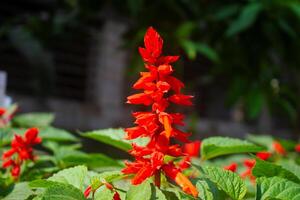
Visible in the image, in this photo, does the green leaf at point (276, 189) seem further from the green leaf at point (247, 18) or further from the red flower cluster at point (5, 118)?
the green leaf at point (247, 18)

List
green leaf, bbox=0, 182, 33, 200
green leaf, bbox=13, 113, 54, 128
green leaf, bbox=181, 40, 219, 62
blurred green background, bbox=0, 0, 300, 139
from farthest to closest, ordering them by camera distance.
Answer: blurred green background, bbox=0, 0, 300, 139
green leaf, bbox=181, 40, 219, 62
green leaf, bbox=13, 113, 54, 128
green leaf, bbox=0, 182, 33, 200

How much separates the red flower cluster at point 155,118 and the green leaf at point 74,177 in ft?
0.26

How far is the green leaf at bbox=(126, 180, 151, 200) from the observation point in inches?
22.8

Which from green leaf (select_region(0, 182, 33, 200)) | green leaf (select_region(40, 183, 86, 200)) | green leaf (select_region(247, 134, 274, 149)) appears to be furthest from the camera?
green leaf (select_region(247, 134, 274, 149))

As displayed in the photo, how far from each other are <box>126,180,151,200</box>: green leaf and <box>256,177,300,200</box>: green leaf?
13cm

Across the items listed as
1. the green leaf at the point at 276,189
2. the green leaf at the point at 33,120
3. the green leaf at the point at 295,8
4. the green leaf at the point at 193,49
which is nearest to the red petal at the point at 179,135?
the green leaf at the point at 276,189

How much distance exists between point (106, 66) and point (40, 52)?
7.88ft

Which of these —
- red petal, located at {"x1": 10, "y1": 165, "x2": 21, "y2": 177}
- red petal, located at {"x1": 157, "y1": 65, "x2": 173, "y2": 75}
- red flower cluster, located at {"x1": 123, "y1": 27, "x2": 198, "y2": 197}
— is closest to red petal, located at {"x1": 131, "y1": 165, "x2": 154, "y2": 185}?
red flower cluster, located at {"x1": 123, "y1": 27, "x2": 198, "y2": 197}

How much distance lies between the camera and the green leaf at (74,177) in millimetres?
651

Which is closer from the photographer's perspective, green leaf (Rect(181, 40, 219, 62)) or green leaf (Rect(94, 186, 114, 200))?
green leaf (Rect(94, 186, 114, 200))

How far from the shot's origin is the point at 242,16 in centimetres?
181

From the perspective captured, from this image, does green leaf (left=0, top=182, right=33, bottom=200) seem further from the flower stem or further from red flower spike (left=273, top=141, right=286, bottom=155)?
red flower spike (left=273, top=141, right=286, bottom=155)

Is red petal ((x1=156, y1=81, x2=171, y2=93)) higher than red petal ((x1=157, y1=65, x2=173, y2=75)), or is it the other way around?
red petal ((x1=157, y1=65, x2=173, y2=75))

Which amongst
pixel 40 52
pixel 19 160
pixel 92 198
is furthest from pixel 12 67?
pixel 92 198
